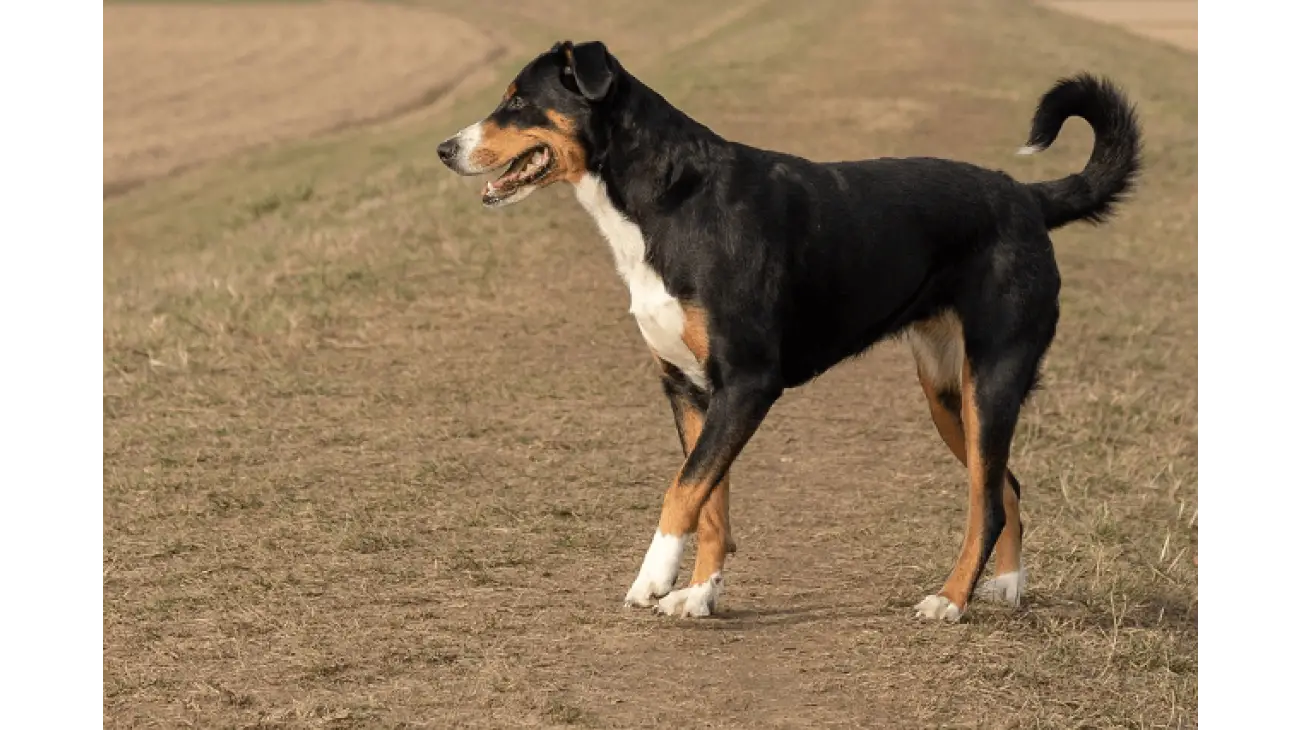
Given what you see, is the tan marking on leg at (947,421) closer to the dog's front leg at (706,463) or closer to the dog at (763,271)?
the dog at (763,271)

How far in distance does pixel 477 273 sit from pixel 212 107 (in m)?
16.5

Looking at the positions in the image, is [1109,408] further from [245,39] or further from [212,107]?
[245,39]

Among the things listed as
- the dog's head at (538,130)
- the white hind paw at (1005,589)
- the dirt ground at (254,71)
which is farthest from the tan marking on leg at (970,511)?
the dirt ground at (254,71)

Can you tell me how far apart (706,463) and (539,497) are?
2.59 metres

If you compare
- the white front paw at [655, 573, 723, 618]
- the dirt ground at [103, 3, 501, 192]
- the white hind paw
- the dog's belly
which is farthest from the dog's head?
the dirt ground at [103, 3, 501, 192]

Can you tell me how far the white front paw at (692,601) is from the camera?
248 inches

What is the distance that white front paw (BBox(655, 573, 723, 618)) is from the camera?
629cm

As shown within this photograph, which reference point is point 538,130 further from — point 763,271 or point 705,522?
point 705,522

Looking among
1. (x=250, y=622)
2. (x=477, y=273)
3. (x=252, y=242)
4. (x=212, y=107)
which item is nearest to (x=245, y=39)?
(x=212, y=107)

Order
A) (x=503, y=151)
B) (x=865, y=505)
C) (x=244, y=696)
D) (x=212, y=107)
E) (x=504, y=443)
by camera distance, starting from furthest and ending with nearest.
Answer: (x=212, y=107) → (x=504, y=443) → (x=865, y=505) → (x=503, y=151) → (x=244, y=696)

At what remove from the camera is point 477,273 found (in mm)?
13133

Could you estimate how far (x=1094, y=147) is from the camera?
6969 millimetres

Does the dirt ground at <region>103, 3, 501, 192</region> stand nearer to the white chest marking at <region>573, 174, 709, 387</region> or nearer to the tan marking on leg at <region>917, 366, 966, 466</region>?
the white chest marking at <region>573, 174, 709, 387</region>

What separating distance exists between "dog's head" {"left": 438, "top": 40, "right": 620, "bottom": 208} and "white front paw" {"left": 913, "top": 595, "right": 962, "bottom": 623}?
2.10 m
